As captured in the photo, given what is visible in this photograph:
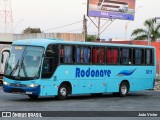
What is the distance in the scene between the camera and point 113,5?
186 feet

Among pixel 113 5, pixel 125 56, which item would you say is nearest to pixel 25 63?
pixel 125 56

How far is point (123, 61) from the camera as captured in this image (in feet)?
88.4

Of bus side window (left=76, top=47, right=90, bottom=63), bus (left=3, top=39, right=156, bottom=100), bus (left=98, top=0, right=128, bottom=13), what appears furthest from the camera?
bus (left=98, top=0, right=128, bottom=13)

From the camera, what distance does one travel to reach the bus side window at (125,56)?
26906mm

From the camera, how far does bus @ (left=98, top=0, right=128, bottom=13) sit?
2179 inches

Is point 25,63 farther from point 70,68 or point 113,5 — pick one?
point 113,5

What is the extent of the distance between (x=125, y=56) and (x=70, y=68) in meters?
4.64

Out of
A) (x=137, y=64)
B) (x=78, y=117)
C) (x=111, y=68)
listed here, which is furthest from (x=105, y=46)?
(x=78, y=117)

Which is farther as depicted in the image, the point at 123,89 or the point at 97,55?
the point at 123,89

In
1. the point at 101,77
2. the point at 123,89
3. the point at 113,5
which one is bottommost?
the point at 123,89

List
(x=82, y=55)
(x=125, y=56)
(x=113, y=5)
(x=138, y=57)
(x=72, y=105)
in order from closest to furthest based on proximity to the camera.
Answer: (x=72, y=105) < (x=82, y=55) < (x=125, y=56) < (x=138, y=57) < (x=113, y=5)

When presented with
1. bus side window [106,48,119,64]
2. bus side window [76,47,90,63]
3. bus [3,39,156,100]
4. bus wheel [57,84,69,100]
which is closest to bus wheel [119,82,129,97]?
bus [3,39,156,100]

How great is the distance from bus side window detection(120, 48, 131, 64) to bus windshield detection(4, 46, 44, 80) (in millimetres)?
6092

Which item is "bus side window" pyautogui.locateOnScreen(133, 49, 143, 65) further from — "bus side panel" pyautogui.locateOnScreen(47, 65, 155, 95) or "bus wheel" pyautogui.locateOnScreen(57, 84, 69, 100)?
"bus wheel" pyautogui.locateOnScreen(57, 84, 69, 100)
